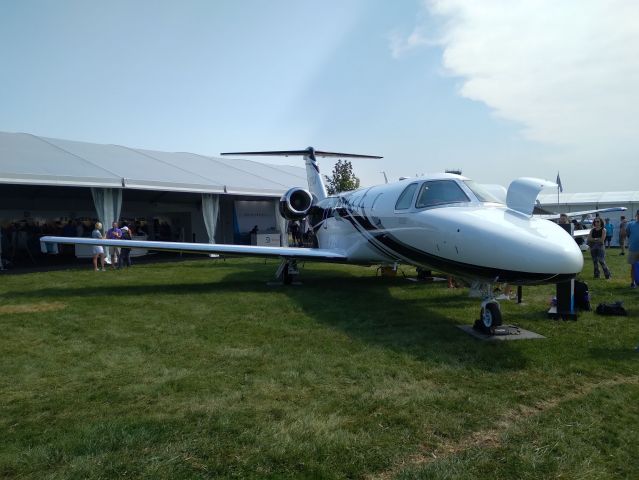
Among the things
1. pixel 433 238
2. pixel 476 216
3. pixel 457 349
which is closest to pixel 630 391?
pixel 457 349

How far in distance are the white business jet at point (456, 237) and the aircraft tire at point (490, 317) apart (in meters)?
0.01

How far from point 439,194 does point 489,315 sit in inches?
88.5

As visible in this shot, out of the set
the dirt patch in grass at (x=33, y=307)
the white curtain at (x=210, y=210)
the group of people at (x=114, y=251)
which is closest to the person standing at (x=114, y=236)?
the group of people at (x=114, y=251)

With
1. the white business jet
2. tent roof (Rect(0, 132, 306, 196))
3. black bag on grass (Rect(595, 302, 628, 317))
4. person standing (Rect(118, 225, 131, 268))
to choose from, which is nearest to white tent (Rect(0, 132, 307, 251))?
tent roof (Rect(0, 132, 306, 196))

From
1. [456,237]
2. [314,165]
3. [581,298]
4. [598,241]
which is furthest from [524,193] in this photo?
[314,165]

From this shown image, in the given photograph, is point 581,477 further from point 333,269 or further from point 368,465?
point 333,269

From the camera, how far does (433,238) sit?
277 inches

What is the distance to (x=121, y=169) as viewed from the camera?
19.2 metres

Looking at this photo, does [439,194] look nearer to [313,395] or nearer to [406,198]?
[406,198]

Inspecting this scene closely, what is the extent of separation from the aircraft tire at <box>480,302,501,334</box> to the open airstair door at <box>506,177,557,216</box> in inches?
57.6

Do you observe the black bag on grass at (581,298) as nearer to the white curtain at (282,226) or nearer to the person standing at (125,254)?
the person standing at (125,254)

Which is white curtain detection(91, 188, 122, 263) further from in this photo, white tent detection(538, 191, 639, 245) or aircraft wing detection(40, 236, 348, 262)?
white tent detection(538, 191, 639, 245)

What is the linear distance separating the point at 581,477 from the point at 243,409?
2612mm

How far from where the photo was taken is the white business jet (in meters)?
5.54
